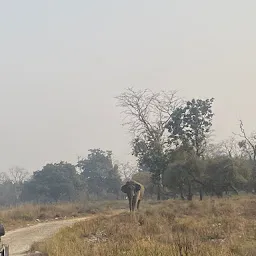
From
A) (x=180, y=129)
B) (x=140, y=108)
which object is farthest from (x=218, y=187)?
(x=140, y=108)

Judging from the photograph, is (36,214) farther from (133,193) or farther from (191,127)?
(191,127)

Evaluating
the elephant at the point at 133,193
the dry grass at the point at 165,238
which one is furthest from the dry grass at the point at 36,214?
the dry grass at the point at 165,238

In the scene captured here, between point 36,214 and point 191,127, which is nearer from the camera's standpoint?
point 36,214

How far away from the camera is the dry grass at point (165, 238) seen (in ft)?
31.7

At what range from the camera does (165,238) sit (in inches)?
510

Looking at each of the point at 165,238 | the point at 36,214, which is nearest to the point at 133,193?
the point at 36,214

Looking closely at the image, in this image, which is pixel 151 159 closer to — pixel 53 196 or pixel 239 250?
pixel 53 196

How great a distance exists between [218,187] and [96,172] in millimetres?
37235

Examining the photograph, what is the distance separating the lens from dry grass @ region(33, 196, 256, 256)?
966 centimetres

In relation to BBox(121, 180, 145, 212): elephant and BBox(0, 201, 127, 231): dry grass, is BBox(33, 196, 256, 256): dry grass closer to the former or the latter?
BBox(121, 180, 145, 212): elephant

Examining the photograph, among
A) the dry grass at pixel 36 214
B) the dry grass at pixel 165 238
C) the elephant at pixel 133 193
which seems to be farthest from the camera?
the elephant at pixel 133 193

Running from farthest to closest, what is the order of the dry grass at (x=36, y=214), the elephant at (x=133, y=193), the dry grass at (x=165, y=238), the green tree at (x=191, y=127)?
the green tree at (x=191, y=127)
the elephant at (x=133, y=193)
the dry grass at (x=36, y=214)
the dry grass at (x=165, y=238)

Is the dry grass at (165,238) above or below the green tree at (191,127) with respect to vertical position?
below

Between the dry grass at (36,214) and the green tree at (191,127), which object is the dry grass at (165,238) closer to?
the dry grass at (36,214)
